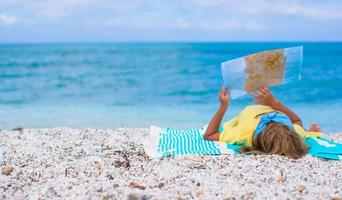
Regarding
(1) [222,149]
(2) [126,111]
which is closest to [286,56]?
(1) [222,149]

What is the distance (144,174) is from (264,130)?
→ 1.52m

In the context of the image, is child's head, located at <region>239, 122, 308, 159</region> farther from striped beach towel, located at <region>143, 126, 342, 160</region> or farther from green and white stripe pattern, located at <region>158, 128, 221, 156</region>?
green and white stripe pattern, located at <region>158, 128, 221, 156</region>

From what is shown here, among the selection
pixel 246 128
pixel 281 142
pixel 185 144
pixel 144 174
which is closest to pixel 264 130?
pixel 281 142

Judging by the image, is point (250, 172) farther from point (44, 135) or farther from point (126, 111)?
point (126, 111)

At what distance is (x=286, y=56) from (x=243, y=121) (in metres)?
0.91

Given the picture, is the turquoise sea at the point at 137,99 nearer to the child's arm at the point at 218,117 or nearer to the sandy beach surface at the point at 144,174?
the child's arm at the point at 218,117

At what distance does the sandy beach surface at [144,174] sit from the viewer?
374 cm

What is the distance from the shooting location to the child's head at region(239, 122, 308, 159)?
5.10 m

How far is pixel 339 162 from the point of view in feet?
16.5

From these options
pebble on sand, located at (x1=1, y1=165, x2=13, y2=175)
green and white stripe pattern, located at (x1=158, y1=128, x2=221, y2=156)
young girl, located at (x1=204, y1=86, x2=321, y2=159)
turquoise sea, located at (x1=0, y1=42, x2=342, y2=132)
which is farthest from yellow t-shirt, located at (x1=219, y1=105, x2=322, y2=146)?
turquoise sea, located at (x1=0, y1=42, x2=342, y2=132)

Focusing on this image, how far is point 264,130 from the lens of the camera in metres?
5.21

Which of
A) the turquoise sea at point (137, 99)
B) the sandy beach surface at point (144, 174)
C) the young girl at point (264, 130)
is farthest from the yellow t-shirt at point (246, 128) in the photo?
the turquoise sea at point (137, 99)

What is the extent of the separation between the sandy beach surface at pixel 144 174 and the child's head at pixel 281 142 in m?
0.14

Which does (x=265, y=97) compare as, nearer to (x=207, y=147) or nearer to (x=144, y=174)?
(x=207, y=147)
